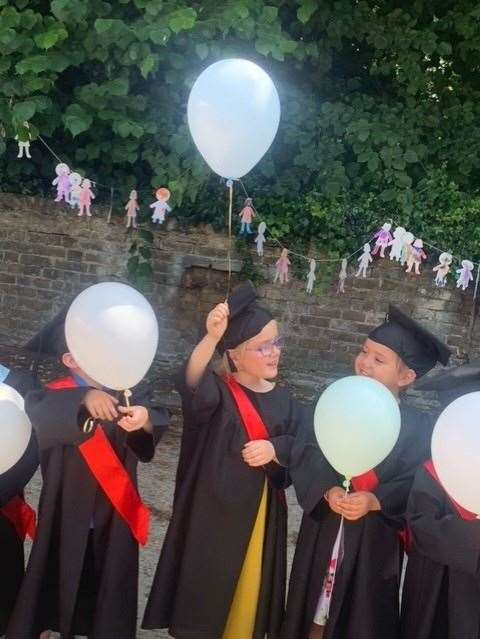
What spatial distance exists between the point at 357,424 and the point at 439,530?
48 cm

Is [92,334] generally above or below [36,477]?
above

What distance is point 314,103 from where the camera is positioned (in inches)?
305

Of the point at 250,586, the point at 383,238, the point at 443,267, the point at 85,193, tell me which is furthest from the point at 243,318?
the point at 443,267

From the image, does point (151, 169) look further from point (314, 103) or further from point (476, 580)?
point (476, 580)

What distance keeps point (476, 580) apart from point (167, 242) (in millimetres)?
5162

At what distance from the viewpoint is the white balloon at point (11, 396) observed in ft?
9.96

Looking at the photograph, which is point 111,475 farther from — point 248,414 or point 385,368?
point 385,368

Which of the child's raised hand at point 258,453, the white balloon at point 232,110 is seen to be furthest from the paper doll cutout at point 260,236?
the child's raised hand at point 258,453

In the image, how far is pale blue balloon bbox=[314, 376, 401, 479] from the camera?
2799 mm

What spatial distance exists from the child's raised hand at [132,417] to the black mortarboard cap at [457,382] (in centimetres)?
108

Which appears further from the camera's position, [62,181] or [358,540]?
[62,181]

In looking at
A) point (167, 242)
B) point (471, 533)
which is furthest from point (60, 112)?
point (471, 533)

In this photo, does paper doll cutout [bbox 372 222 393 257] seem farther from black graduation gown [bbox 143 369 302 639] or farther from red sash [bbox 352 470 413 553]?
red sash [bbox 352 470 413 553]

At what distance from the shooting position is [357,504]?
3.04m
